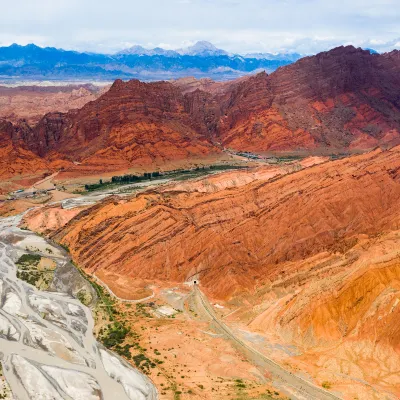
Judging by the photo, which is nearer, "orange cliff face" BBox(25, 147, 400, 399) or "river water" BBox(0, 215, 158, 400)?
"river water" BBox(0, 215, 158, 400)

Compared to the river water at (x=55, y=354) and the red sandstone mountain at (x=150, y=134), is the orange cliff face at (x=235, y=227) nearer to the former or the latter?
the river water at (x=55, y=354)

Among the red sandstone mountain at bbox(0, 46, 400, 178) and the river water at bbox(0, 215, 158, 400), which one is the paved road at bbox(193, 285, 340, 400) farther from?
the red sandstone mountain at bbox(0, 46, 400, 178)

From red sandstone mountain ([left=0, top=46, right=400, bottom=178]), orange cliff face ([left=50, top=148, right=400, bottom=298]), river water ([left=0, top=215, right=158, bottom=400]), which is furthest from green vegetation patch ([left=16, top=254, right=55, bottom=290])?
red sandstone mountain ([left=0, top=46, right=400, bottom=178])

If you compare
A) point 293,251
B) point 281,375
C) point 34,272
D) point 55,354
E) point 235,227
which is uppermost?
point 235,227

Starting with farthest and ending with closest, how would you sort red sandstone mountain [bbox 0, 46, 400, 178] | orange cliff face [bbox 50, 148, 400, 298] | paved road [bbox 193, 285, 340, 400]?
red sandstone mountain [bbox 0, 46, 400, 178]
orange cliff face [bbox 50, 148, 400, 298]
paved road [bbox 193, 285, 340, 400]

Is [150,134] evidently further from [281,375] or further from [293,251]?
[281,375]

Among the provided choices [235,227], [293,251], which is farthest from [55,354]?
[293,251]

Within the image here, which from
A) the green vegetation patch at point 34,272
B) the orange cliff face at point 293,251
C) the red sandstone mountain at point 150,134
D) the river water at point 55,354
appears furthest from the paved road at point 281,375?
the red sandstone mountain at point 150,134
